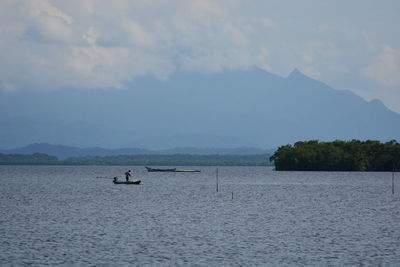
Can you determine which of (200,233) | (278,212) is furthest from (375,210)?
(200,233)

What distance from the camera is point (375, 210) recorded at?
8169 cm

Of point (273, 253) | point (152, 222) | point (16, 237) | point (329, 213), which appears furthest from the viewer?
point (329, 213)

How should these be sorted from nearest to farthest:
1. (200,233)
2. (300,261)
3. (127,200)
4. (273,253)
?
(300,261)
(273,253)
(200,233)
(127,200)

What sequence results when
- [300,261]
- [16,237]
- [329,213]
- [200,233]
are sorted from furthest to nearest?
[329,213]
[200,233]
[16,237]
[300,261]

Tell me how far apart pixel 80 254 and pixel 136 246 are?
522 centimetres

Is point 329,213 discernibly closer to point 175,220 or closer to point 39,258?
point 175,220

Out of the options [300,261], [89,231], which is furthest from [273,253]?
[89,231]

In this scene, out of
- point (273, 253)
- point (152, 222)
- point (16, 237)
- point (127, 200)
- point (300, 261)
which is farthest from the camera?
point (127, 200)

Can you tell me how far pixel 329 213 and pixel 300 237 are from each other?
23557 mm

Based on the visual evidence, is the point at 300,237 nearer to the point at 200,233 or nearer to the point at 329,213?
the point at 200,233

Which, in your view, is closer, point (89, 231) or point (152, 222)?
point (89, 231)

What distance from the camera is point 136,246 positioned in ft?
161

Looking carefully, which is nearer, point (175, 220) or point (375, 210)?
point (175, 220)

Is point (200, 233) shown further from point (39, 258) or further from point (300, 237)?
point (39, 258)
